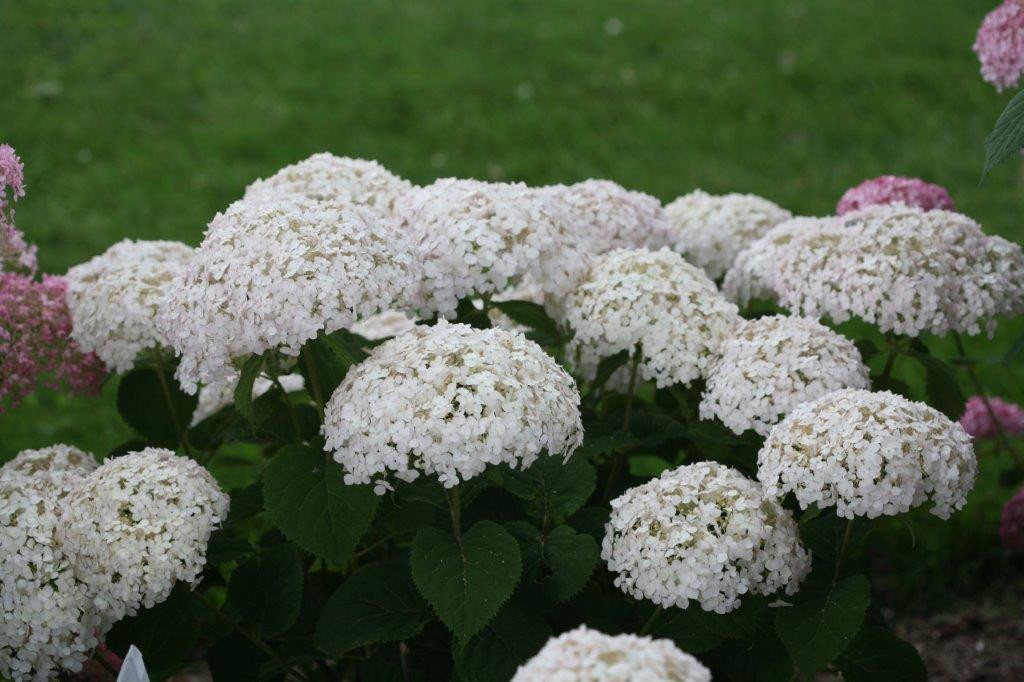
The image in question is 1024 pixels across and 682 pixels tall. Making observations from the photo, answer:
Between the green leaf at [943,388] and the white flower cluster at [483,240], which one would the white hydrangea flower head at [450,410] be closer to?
the white flower cluster at [483,240]

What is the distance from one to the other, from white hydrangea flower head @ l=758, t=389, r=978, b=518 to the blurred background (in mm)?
4650

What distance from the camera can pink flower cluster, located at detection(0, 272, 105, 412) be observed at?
2.89 m

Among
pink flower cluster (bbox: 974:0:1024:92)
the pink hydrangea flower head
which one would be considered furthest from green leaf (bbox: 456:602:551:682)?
the pink hydrangea flower head

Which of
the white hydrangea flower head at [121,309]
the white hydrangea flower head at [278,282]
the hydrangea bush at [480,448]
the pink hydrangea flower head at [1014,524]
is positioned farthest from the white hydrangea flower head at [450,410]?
the pink hydrangea flower head at [1014,524]

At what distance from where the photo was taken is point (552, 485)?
2543 millimetres

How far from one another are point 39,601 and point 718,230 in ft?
6.45

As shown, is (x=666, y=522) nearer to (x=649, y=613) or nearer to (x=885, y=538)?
(x=649, y=613)

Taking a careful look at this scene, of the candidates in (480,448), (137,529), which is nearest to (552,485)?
(480,448)

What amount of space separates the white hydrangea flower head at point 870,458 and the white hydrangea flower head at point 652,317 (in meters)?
0.40

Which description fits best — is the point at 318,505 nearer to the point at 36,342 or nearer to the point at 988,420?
the point at 36,342

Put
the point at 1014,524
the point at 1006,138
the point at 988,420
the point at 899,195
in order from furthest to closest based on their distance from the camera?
1. the point at 988,420
2. the point at 1014,524
3. the point at 899,195
4. the point at 1006,138

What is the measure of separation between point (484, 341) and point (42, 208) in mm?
5484

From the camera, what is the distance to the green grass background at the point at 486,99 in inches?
283

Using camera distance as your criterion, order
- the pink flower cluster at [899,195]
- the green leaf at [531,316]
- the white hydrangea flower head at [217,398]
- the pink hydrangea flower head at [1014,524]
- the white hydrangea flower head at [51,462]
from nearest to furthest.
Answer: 1. the white hydrangea flower head at [51,462]
2. the green leaf at [531,316]
3. the white hydrangea flower head at [217,398]
4. the pink flower cluster at [899,195]
5. the pink hydrangea flower head at [1014,524]
